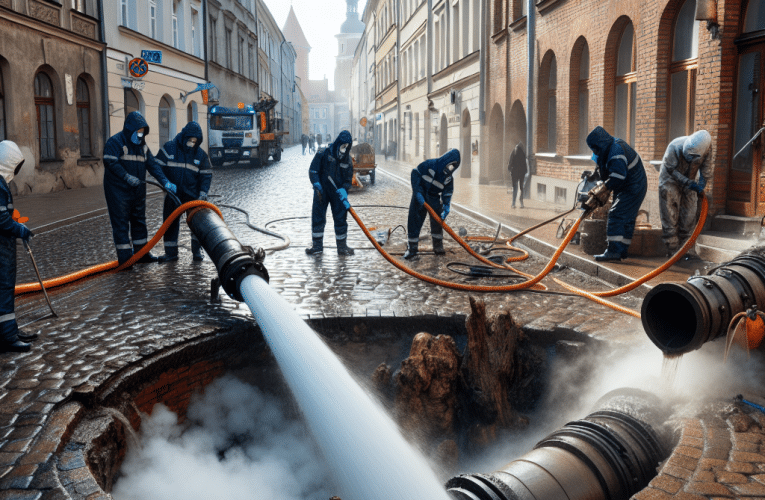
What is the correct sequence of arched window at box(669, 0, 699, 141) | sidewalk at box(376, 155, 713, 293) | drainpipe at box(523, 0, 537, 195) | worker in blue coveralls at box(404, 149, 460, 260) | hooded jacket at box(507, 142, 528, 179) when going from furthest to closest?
drainpipe at box(523, 0, 537, 195) → hooded jacket at box(507, 142, 528, 179) → arched window at box(669, 0, 699, 141) → worker in blue coveralls at box(404, 149, 460, 260) → sidewalk at box(376, 155, 713, 293)

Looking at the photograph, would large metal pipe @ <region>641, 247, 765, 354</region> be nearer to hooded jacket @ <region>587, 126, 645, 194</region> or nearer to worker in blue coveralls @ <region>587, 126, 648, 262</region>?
worker in blue coveralls @ <region>587, 126, 648, 262</region>

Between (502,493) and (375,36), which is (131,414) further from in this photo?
(375,36)

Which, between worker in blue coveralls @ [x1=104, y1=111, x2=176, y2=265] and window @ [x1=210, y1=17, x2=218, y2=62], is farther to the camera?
window @ [x1=210, y1=17, x2=218, y2=62]

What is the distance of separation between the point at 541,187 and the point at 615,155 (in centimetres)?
744

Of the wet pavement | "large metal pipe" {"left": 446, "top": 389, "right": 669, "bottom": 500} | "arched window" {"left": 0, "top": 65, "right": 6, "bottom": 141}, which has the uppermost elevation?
"arched window" {"left": 0, "top": 65, "right": 6, "bottom": 141}

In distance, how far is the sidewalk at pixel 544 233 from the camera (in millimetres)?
7586

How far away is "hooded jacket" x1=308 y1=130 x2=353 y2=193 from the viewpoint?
30.1 feet

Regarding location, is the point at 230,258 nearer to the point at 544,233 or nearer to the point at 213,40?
the point at 544,233

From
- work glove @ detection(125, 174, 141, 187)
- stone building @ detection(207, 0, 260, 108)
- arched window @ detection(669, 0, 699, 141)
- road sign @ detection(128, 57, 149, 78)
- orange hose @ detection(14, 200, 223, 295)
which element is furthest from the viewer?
stone building @ detection(207, 0, 260, 108)

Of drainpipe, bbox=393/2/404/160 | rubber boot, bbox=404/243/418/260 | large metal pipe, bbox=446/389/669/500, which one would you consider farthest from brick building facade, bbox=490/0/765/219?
drainpipe, bbox=393/2/404/160

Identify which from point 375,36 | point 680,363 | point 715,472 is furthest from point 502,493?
point 375,36

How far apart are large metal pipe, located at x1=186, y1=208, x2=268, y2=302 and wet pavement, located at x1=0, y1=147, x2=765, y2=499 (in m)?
0.29

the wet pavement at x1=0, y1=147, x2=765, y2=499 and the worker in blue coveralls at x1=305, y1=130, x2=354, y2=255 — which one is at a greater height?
the worker in blue coveralls at x1=305, y1=130, x2=354, y2=255

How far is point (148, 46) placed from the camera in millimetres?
23266
